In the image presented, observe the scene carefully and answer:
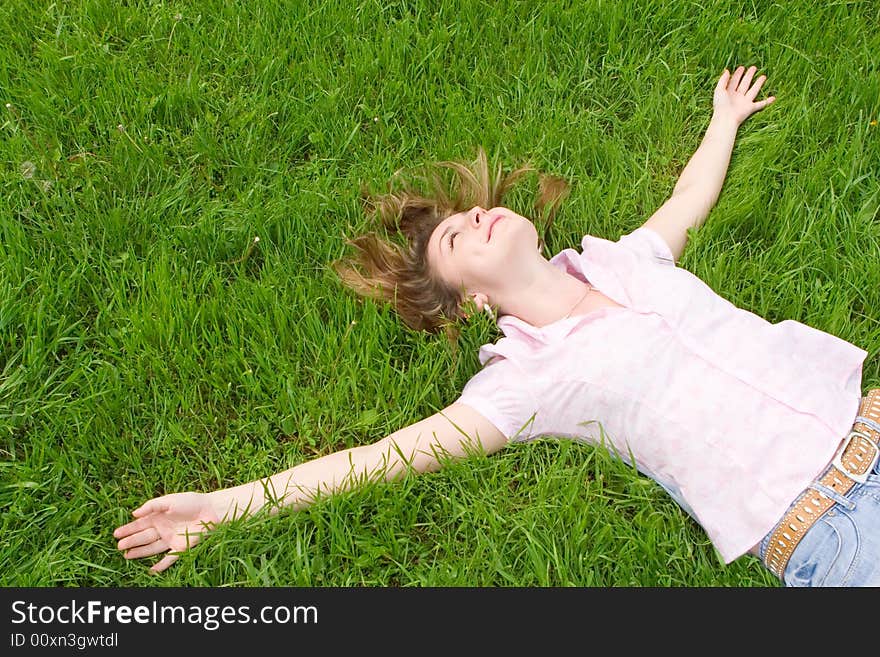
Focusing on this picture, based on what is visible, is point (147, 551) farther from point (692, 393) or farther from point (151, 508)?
point (692, 393)

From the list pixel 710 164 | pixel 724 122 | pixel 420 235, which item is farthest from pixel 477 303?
pixel 724 122

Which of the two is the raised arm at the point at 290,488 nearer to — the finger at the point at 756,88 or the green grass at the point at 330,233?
the green grass at the point at 330,233

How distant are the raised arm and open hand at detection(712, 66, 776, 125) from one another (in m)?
2.01

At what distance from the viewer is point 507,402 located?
Result: 2.89 m

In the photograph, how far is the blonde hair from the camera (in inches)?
129

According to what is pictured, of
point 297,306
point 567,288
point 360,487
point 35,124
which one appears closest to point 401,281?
point 297,306

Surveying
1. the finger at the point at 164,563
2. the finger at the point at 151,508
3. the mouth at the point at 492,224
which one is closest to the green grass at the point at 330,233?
the finger at the point at 164,563

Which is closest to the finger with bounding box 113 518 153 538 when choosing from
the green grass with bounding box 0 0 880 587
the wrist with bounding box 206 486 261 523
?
the green grass with bounding box 0 0 880 587

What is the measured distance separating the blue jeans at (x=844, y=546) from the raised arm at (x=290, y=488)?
1106mm

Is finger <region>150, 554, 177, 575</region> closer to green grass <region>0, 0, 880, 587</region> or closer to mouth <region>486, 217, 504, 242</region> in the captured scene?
green grass <region>0, 0, 880, 587</region>

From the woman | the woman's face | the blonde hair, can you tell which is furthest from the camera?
the blonde hair

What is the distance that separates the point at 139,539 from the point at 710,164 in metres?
2.81

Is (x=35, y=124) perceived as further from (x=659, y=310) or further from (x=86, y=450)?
(x=659, y=310)

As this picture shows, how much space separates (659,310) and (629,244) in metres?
0.39
